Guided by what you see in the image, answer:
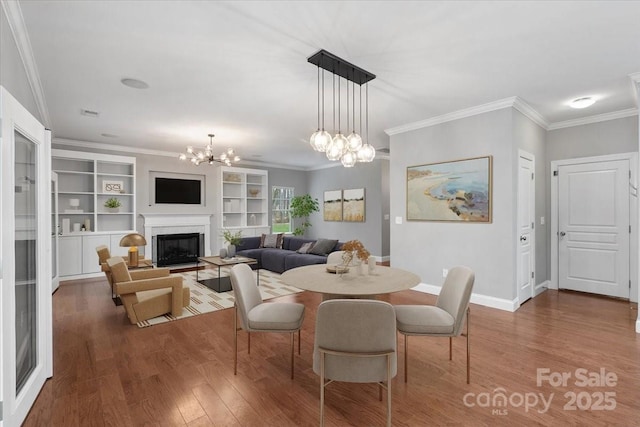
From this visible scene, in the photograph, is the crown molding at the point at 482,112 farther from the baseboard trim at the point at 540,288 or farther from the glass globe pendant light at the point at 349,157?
the baseboard trim at the point at 540,288

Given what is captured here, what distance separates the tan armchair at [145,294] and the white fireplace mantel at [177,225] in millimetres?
3430

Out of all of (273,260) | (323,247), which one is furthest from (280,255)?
(323,247)

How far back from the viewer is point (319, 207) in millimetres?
9547

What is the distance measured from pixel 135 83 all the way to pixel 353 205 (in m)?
6.03

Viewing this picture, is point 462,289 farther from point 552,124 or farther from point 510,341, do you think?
point 552,124

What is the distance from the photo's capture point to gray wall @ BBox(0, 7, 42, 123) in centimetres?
204

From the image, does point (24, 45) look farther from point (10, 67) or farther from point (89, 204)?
point (89, 204)

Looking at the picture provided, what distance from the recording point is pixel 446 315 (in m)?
2.40

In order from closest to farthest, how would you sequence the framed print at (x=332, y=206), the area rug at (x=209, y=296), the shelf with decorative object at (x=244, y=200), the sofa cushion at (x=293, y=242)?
the area rug at (x=209, y=296), the sofa cushion at (x=293, y=242), the shelf with decorative object at (x=244, y=200), the framed print at (x=332, y=206)

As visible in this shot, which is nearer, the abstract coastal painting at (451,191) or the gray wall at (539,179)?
the abstract coastal painting at (451,191)

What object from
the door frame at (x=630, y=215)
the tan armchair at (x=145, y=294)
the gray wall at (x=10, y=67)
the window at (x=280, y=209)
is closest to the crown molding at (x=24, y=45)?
the gray wall at (x=10, y=67)

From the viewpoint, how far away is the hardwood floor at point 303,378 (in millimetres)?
2000

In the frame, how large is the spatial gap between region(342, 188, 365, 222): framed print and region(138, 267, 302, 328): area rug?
3.08 meters

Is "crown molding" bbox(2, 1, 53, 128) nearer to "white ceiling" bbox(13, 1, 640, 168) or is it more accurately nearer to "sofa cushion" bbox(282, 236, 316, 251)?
"white ceiling" bbox(13, 1, 640, 168)
